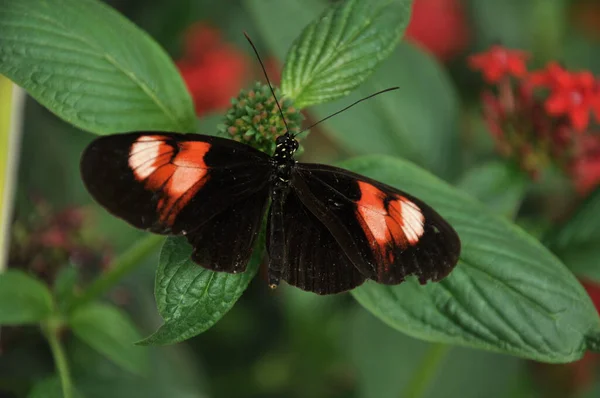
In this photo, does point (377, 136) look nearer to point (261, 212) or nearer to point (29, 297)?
point (261, 212)

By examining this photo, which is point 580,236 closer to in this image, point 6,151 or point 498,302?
point 498,302

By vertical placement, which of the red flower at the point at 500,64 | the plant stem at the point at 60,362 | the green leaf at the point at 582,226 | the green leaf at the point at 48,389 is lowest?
the green leaf at the point at 48,389

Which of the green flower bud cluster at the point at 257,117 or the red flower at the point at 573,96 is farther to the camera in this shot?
the red flower at the point at 573,96

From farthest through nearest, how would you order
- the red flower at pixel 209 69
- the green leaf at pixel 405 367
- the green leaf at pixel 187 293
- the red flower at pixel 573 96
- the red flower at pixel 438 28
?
1. the red flower at pixel 438 28
2. the red flower at pixel 209 69
3. the green leaf at pixel 405 367
4. the red flower at pixel 573 96
5. the green leaf at pixel 187 293

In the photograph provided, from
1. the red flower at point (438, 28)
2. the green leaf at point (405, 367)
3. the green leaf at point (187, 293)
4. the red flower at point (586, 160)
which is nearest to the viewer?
the green leaf at point (187, 293)

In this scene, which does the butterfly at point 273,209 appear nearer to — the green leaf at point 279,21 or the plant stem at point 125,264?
the plant stem at point 125,264

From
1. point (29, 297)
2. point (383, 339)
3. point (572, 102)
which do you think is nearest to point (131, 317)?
point (29, 297)

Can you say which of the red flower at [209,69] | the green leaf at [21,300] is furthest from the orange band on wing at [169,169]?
the red flower at [209,69]

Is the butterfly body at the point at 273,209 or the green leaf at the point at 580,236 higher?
the butterfly body at the point at 273,209
